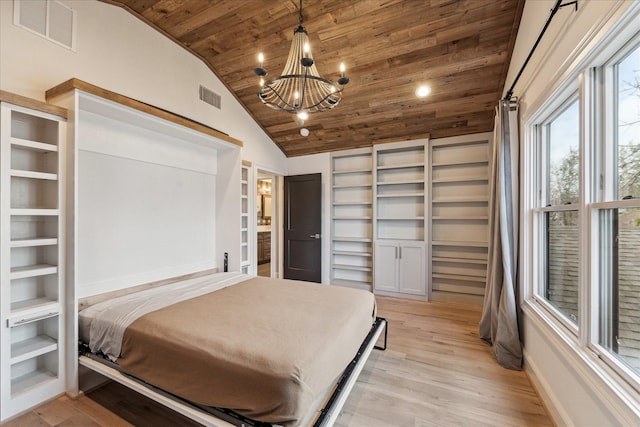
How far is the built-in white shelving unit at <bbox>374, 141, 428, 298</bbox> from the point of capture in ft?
13.7

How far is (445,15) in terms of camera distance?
2537mm

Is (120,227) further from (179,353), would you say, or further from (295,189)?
(295,189)

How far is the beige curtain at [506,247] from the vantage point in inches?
92.7

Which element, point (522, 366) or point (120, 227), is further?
point (120, 227)

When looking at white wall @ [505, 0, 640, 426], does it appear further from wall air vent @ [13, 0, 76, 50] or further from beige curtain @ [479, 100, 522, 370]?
wall air vent @ [13, 0, 76, 50]

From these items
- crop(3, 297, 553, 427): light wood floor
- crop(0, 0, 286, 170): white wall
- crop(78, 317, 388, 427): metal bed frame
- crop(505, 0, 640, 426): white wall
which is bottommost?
crop(3, 297, 553, 427): light wood floor

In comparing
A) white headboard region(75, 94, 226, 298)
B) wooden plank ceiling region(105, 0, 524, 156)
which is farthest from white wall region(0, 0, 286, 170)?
white headboard region(75, 94, 226, 298)

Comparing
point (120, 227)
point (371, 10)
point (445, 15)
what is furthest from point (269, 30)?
point (120, 227)

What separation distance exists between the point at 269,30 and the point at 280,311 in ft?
9.71

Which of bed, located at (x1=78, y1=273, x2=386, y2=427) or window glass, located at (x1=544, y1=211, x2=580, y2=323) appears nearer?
bed, located at (x1=78, y1=273, x2=386, y2=427)

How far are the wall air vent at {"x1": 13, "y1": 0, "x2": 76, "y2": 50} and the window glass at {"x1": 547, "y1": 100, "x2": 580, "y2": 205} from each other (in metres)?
3.88

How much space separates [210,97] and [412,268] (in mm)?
3919

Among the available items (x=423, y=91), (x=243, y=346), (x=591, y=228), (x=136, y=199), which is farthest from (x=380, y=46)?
(x=243, y=346)

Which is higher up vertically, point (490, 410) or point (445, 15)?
point (445, 15)
